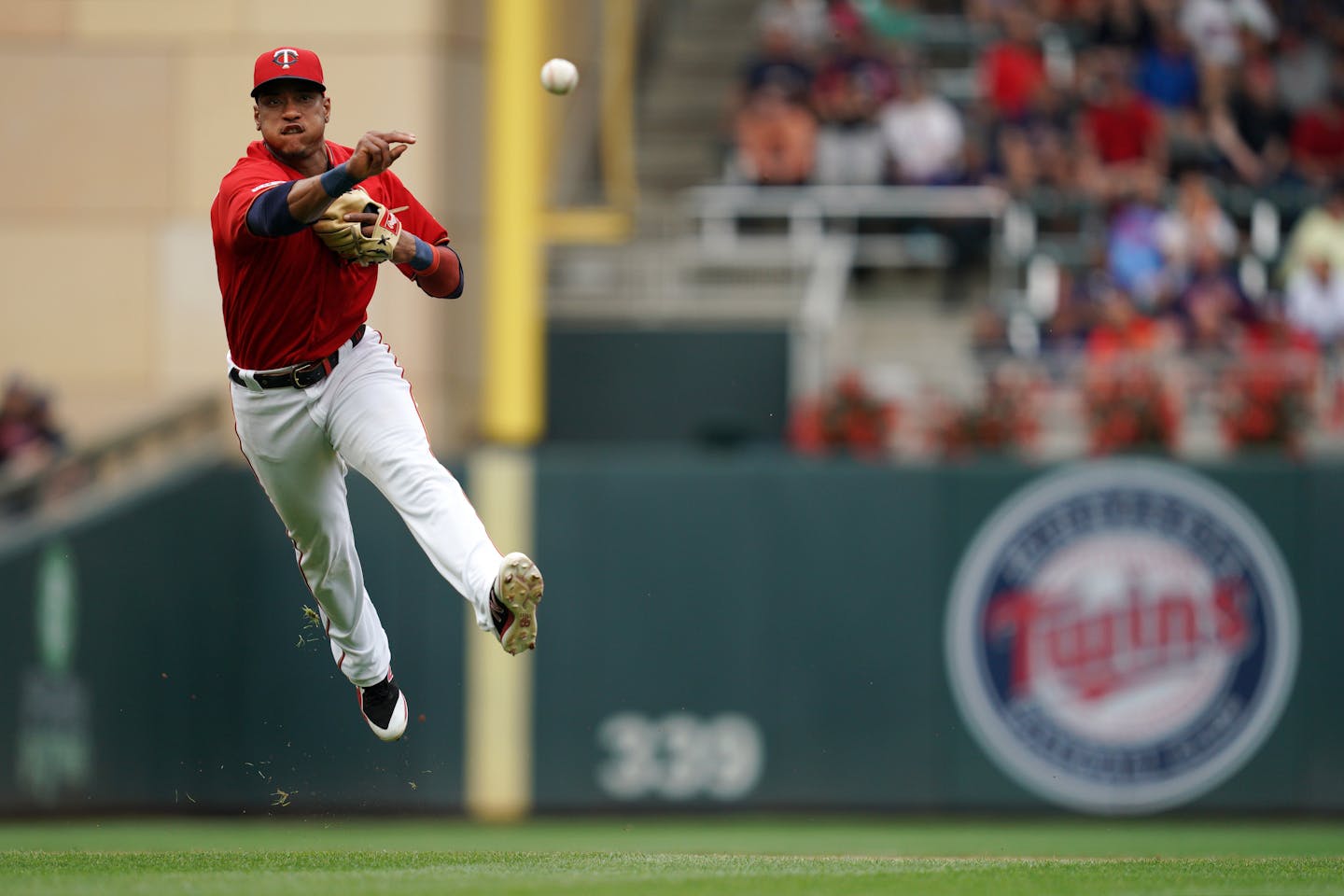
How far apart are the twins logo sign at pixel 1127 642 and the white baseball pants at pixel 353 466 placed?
6040 mm

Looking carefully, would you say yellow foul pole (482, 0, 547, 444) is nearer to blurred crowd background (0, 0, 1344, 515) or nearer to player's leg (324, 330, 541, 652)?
blurred crowd background (0, 0, 1344, 515)

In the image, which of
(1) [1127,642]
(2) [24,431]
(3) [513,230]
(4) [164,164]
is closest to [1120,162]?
(1) [1127,642]

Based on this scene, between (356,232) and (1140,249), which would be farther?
(1140,249)

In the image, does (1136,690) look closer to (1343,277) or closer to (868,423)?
(868,423)

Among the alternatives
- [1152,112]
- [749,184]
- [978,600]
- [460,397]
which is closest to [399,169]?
[460,397]

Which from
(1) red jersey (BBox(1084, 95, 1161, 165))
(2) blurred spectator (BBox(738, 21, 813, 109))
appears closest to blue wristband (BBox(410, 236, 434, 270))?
(2) blurred spectator (BBox(738, 21, 813, 109))

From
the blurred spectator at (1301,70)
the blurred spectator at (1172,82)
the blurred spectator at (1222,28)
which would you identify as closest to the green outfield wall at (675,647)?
the blurred spectator at (1172,82)

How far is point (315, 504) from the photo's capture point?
28.1 ft

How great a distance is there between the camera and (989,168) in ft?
52.9

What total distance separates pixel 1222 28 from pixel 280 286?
11537 mm

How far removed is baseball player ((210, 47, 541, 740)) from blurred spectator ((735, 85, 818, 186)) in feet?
25.2

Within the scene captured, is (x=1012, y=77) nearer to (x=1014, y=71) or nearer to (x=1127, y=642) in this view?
(x=1014, y=71)

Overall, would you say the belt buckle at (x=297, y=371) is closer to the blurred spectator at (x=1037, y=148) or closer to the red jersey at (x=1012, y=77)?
the blurred spectator at (x=1037, y=148)

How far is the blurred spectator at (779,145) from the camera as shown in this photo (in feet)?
52.5
